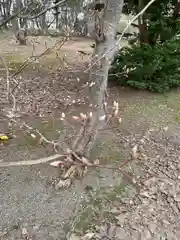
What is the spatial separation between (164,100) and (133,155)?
11.6ft

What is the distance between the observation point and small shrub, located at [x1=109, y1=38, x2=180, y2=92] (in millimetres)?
4504

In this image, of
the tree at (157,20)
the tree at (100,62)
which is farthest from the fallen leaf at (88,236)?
the tree at (157,20)

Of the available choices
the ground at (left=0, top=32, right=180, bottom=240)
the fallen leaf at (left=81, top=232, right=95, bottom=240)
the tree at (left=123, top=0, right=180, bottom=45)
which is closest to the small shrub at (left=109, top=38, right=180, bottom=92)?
the tree at (left=123, top=0, right=180, bottom=45)

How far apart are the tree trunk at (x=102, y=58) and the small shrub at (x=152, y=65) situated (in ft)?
6.63

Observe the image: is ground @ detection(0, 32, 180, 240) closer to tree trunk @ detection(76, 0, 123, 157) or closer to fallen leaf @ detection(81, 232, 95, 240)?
fallen leaf @ detection(81, 232, 95, 240)

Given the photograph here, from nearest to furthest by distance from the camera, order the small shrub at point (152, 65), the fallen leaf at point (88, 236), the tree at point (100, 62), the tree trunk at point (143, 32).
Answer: the fallen leaf at point (88, 236) → the tree at point (100, 62) → the small shrub at point (152, 65) → the tree trunk at point (143, 32)

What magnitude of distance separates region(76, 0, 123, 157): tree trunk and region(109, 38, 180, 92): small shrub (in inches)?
79.6

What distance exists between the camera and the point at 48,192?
233 cm

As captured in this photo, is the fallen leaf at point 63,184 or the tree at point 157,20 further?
the tree at point 157,20

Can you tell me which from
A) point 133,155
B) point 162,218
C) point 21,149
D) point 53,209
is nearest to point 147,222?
point 162,218

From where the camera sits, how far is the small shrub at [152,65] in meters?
4.50

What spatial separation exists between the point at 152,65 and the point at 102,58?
236 cm

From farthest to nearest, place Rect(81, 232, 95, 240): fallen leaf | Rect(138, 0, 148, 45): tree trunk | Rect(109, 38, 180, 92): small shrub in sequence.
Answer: Rect(138, 0, 148, 45): tree trunk, Rect(109, 38, 180, 92): small shrub, Rect(81, 232, 95, 240): fallen leaf

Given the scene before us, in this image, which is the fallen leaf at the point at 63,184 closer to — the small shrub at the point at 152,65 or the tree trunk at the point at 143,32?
the small shrub at the point at 152,65
